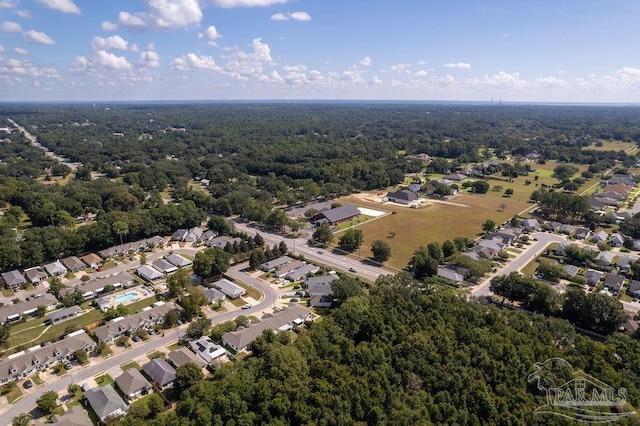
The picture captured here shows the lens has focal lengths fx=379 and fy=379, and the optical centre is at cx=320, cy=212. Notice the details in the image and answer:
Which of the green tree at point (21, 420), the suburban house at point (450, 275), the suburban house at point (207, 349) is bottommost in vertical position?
the suburban house at point (207, 349)

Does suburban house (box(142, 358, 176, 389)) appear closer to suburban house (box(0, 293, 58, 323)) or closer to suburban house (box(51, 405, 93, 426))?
suburban house (box(51, 405, 93, 426))

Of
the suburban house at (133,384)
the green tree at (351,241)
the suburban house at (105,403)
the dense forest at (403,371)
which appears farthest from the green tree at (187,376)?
the green tree at (351,241)

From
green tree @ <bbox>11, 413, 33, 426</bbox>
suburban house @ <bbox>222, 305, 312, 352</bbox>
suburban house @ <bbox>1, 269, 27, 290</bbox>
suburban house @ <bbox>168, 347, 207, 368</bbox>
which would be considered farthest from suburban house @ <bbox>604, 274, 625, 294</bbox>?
suburban house @ <bbox>1, 269, 27, 290</bbox>

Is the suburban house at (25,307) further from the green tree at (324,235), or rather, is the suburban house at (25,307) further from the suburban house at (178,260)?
the green tree at (324,235)

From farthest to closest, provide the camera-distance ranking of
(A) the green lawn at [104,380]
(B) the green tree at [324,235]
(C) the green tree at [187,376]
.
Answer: (B) the green tree at [324,235] → (A) the green lawn at [104,380] → (C) the green tree at [187,376]

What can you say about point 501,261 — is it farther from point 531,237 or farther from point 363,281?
point 363,281

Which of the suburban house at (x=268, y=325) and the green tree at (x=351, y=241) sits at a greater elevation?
the green tree at (x=351, y=241)
